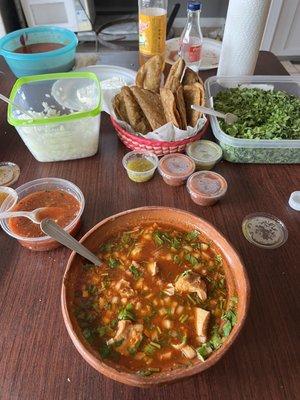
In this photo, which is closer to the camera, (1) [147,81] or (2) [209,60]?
(1) [147,81]

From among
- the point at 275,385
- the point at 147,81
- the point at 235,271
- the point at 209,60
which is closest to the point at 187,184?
the point at 235,271

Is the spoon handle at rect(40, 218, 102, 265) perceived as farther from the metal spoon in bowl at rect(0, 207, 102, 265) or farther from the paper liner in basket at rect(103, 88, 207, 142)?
the paper liner in basket at rect(103, 88, 207, 142)

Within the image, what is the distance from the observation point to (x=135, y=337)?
734 mm

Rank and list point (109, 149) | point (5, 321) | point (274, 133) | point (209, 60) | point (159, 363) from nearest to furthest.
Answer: point (159, 363), point (5, 321), point (274, 133), point (109, 149), point (209, 60)

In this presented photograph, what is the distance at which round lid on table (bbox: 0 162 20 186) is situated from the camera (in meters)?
1.16

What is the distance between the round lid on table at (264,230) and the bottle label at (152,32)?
1027mm

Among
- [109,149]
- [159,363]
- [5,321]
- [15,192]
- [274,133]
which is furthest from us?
[109,149]

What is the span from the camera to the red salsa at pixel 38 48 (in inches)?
61.6

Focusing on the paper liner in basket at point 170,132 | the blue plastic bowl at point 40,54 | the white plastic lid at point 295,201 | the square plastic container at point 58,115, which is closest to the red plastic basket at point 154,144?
the paper liner in basket at point 170,132

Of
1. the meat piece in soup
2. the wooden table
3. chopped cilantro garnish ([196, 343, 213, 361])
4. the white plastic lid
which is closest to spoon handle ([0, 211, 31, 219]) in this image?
the wooden table

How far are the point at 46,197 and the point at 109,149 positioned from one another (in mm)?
379

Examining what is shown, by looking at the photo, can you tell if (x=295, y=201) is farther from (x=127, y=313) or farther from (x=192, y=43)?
(x=192, y=43)

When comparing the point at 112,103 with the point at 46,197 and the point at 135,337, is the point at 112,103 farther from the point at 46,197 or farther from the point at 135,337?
the point at 135,337

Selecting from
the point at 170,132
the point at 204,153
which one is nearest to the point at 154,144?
the point at 170,132
